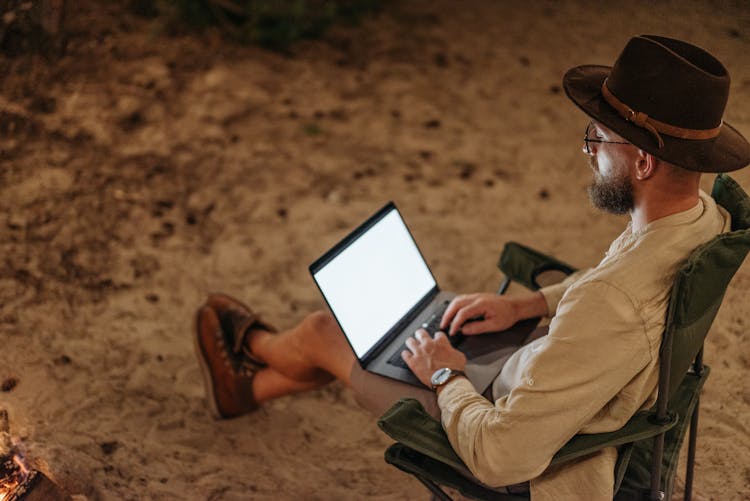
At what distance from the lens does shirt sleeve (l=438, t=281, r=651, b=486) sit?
170 centimetres

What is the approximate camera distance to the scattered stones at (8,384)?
3000 millimetres

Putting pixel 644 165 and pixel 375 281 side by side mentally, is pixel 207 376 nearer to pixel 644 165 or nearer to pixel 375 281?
pixel 375 281

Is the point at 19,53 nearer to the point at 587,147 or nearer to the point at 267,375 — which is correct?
the point at 267,375

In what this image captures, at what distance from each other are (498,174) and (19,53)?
3189mm

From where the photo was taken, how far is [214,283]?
3.72 m

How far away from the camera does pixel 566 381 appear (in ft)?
5.61

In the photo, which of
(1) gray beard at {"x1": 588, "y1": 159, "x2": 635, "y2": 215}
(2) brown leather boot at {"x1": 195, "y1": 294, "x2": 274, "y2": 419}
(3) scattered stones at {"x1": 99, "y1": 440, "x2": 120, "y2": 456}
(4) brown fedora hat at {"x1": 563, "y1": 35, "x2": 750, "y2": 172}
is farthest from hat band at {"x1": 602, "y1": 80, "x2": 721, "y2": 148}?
(3) scattered stones at {"x1": 99, "y1": 440, "x2": 120, "y2": 456}

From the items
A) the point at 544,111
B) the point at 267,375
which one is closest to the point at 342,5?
the point at 544,111

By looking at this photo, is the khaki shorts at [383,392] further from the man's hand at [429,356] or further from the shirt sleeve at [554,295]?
the shirt sleeve at [554,295]

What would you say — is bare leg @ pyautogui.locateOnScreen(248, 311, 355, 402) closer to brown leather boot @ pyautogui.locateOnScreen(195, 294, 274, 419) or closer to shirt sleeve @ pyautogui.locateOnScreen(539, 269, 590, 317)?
brown leather boot @ pyautogui.locateOnScreen(195, 294, 274, 419)

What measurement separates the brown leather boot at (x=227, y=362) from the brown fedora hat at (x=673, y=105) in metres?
1.65

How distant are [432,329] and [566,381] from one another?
829 millimetres

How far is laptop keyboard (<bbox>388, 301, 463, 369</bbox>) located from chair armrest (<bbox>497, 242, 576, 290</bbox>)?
0.82 ft

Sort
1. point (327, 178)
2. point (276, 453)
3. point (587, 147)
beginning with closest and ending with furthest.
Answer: point (587, 147) → point (276, 453) → point (327, 178)
